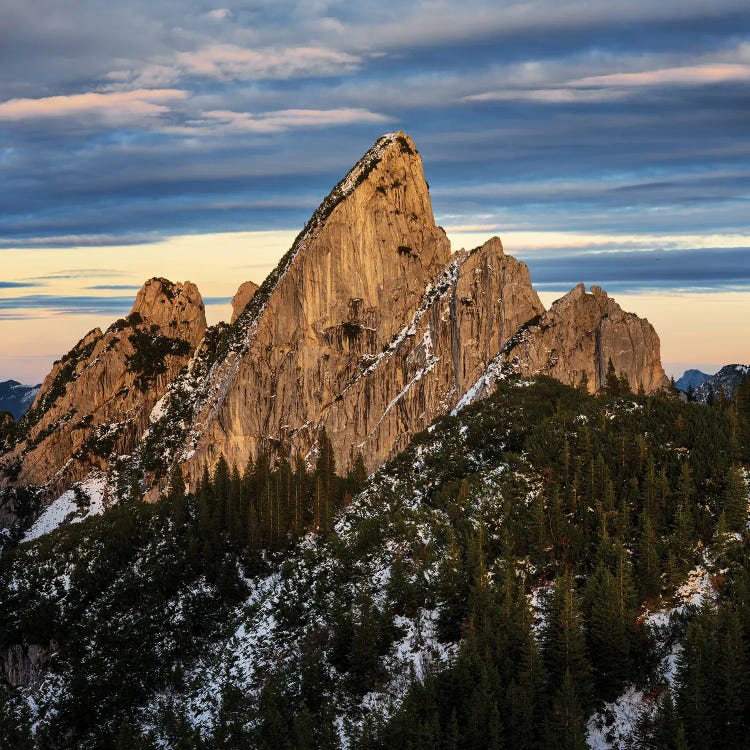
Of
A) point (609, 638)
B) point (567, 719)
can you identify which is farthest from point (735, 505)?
point (567, 719)

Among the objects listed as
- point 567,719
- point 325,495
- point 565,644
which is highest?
point 325,495

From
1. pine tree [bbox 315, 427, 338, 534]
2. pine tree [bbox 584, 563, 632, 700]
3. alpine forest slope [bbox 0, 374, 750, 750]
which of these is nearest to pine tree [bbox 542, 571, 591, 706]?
alpine forest slope [bbox 0, 374, 750, 750]

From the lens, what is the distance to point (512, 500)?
7819 centimetres

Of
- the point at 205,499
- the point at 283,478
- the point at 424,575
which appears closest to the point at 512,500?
the point at 424,575

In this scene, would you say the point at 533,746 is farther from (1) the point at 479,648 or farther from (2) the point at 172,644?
(2) the point at 172,644

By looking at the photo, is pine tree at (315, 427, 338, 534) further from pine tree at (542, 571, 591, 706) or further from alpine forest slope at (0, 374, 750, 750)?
pine tree at (542, 571, 591, 706)

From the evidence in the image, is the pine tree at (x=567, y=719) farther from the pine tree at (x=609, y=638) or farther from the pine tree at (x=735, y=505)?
the pine tree at (x=735, y=505)

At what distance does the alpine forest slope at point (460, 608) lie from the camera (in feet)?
192

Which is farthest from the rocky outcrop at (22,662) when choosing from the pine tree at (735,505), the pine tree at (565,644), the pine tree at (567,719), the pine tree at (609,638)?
the pine tree at (735,505)

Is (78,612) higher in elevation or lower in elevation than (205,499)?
lower

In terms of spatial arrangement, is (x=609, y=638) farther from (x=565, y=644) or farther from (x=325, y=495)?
(x=325, y=495)

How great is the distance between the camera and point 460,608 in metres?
68.9

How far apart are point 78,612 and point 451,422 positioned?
5148 cm

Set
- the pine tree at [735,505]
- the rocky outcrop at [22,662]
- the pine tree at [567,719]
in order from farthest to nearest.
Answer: the rocky outcrop at [22,662] → the pine tree at [735,505] → the pine tree at [567,719]
